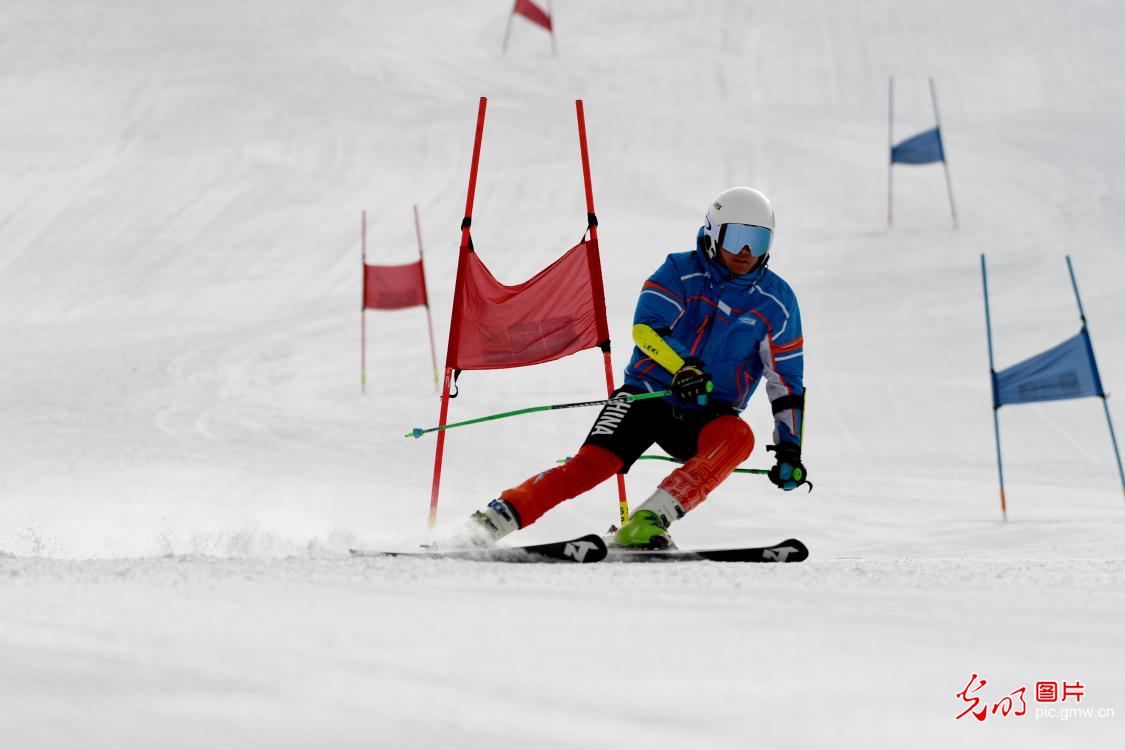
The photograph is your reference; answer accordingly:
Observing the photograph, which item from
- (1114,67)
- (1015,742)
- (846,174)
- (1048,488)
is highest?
(1114,67)

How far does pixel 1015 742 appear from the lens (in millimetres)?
A: 1668

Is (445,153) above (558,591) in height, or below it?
above

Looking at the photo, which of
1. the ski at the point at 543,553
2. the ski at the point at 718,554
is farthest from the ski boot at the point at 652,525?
the ski at the point at 543,553

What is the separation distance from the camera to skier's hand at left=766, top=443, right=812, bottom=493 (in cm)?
428

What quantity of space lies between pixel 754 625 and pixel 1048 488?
661 centimetres

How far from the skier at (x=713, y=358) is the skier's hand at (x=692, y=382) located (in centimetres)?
1

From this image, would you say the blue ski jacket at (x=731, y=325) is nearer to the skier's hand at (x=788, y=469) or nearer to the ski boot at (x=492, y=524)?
the skier's hand at (x=788, y=469)

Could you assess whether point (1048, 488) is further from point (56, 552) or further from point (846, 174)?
point (846, 174)

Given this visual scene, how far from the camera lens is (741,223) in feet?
14.2

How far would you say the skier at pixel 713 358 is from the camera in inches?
168

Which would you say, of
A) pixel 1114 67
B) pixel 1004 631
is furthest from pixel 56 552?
pixel 1114 67

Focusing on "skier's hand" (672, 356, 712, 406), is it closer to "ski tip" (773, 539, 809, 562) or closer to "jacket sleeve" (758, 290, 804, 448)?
"jacket sleeve" (758, 290, 804, 448)

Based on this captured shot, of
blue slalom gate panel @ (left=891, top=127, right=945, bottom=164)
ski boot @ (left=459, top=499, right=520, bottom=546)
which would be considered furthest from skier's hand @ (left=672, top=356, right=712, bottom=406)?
blue slalom gate panel @ (left=891, top=127, right=945, bottom=164)

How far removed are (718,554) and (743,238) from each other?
1124 mm
